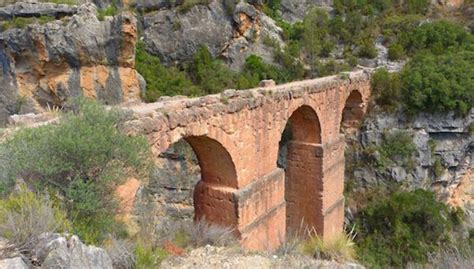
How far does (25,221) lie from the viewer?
366 centimetres

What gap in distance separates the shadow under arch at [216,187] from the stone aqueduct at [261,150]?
2 cm

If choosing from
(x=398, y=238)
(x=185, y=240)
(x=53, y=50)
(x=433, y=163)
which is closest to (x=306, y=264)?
(x=185, y=240)

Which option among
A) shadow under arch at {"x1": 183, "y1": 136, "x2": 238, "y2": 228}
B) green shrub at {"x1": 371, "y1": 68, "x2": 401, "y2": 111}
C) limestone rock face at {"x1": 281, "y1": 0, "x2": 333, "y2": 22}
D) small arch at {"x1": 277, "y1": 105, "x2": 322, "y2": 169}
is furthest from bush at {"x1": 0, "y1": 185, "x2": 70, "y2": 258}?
limestone rock face at {"x1": 281, "y1": 0, "x2": 333, "y2": 22}

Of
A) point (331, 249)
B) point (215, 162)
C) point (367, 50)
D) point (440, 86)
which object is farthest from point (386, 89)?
point (331, 249)

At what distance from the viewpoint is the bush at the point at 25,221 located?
3.46 m

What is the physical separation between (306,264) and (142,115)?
3379 millimetres

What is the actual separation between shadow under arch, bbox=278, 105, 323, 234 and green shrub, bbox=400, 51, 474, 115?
17.3 ft

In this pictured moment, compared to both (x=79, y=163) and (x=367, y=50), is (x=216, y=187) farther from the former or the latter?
(x=367, y=50)

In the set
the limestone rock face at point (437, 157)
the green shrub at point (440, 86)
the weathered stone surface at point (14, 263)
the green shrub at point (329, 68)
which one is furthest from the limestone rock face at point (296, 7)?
the weathered stone surface at point (14, 263)

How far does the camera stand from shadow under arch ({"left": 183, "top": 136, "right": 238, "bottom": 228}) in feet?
29.7

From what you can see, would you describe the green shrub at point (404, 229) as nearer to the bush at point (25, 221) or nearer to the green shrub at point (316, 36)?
the green shrub at point (316, 36)

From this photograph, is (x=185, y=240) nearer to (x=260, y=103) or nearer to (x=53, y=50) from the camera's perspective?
(x=260, y=103)

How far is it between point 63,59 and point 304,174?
10486 mm

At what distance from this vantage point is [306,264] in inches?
193
